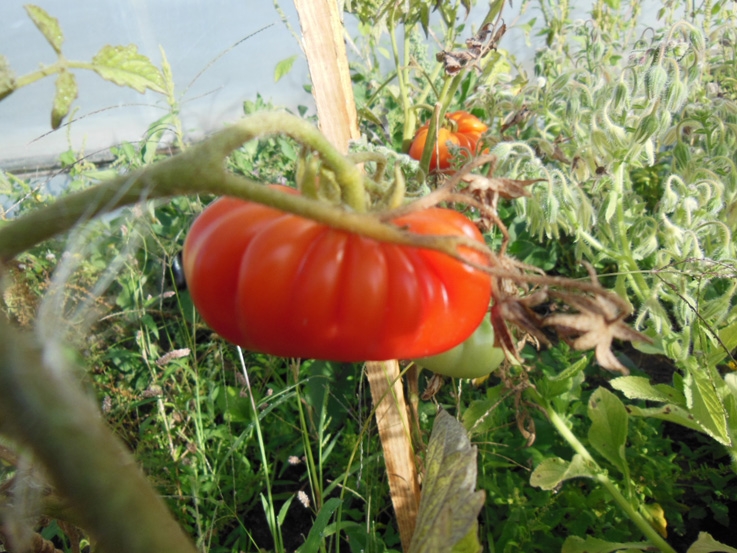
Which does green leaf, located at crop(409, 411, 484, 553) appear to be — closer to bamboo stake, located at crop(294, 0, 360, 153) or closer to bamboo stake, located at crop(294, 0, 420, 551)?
bamboo stake, located at crop(294, 0, 420, 551)

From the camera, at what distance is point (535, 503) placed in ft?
3.43

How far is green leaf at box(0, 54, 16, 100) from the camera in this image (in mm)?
350

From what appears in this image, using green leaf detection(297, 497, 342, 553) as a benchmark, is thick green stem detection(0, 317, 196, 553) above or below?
above

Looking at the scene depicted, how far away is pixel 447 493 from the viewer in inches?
19.0

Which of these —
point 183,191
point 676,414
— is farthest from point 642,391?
point 183,191

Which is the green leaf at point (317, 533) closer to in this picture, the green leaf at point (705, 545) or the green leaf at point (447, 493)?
the green leaf at point (447, 493)

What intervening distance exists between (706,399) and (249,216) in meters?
0.76

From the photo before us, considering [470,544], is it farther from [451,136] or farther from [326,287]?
[451,136]

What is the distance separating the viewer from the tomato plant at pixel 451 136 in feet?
5.40

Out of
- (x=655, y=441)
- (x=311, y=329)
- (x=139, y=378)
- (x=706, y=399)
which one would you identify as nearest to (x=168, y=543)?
(x=311, y=329)

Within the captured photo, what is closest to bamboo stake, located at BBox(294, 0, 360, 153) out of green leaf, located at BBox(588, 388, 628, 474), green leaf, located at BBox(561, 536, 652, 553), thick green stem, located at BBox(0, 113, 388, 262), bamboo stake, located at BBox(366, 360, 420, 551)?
bamboo stake, located at BBox(366, 360, 420, 551)

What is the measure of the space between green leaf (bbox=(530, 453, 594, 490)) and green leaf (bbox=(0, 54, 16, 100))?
32.2 inches

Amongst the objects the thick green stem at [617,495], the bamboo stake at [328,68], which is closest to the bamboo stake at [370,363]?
the bamboo stake at [328,68]

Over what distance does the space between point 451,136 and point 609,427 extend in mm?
945
